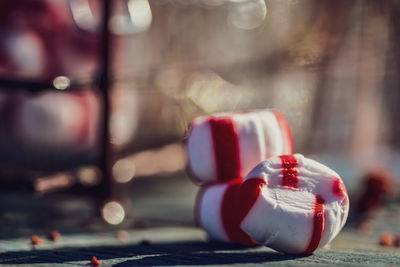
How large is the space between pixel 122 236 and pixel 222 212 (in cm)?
46

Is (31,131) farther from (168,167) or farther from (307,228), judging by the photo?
(307,228)

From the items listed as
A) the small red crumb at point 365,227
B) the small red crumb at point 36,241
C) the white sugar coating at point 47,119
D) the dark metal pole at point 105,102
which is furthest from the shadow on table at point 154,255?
the white sugar coating at point 47,119

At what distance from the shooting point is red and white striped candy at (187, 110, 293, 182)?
158 centimetres

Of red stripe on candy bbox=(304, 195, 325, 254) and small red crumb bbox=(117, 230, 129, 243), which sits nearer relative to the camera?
red stripe on candy bbox=(304, 195, 325, 254)

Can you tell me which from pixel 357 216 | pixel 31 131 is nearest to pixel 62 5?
pixel 31 131

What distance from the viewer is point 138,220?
224 cm

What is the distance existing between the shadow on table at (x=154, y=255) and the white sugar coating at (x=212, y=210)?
0.12 feet

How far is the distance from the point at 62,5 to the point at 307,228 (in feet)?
7.46

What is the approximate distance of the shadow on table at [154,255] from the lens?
136 cm

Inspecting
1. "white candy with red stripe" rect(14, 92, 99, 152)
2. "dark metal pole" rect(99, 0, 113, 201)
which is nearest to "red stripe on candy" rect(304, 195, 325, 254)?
"dark metal pole" rect(99, 0, 113, 201)

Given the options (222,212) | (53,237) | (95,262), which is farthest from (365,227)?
(95,262)

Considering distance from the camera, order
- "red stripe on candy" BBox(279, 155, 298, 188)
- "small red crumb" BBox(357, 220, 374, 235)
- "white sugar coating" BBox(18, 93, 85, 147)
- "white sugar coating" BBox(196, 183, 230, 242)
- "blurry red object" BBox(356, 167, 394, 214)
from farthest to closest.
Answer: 1. "white sugar coating" BBox(18, 93, 85, 147)
2. "blurry red object" BBox(356, 167, 394, 214)
3. "small red crumb" BBox(357, 220, 374, 235)
4. "white sugar coating" BBox(196, 183, 230, 242)
5. "red stripe on candy" BBox(279, 155, 298, 188)

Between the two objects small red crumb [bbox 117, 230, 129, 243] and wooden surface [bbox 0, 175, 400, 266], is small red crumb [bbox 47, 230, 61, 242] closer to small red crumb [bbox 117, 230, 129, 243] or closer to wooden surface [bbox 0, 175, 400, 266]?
wooden surface [bbox 0, 175, 400, 266]

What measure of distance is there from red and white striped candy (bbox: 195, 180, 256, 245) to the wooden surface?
0.03 m
